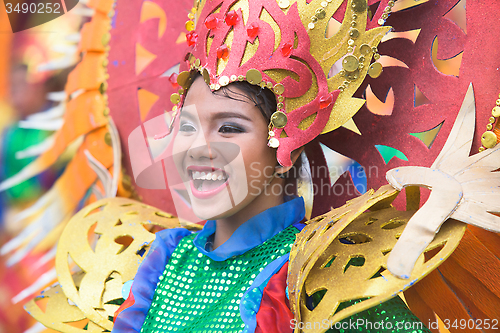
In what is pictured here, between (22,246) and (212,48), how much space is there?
1110 mm

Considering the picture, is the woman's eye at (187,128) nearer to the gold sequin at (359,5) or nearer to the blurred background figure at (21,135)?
the gold sequin at (359,5)

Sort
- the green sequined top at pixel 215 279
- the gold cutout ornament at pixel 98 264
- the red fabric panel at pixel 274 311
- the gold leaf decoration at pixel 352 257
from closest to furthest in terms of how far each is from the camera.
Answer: the gold leaf decoration at pixel 352 257, the red fabric panel at pixel 274 311, the green sequined top at pixel 215 279, the gold cutout ornament at pixel 98 264

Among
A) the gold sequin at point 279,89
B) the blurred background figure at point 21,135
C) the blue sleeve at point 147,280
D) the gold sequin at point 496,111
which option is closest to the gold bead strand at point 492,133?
the gold sequin at point 496,111

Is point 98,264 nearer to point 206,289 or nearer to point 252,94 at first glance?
point 206,289

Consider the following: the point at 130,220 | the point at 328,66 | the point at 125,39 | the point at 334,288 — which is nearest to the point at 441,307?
the point at 334,288

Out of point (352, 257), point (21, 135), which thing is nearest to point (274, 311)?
point (352, 257)

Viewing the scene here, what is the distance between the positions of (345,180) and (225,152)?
1.40ft

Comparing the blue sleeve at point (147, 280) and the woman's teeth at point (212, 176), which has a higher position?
the woman's teeth at point (212, 176)

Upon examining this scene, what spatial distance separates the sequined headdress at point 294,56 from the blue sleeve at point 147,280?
18.1 inches

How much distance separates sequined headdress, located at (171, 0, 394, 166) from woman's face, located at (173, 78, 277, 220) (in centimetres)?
4

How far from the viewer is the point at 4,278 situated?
1.55 meters

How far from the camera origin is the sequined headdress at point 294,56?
1.02 m

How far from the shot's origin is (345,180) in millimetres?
1265

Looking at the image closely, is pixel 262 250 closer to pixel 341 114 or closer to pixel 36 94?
pixel 341 114
